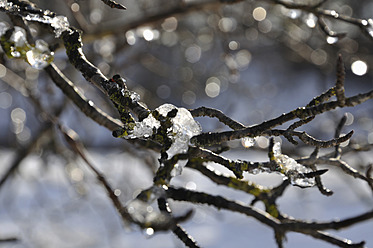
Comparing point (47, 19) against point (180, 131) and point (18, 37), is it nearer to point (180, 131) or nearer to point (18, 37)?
point (18, 37)

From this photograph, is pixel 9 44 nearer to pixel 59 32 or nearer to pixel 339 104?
pixel 59 32

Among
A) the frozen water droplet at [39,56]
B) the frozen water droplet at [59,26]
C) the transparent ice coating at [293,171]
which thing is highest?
the frozen water droplet at [59,26]

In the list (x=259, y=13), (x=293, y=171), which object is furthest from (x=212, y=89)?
(x=293, y=171)

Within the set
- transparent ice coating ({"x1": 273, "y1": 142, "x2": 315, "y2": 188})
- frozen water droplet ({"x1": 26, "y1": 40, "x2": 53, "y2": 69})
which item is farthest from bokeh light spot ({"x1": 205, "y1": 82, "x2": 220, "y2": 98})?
transparent ice coating ({"x1": 273, "y1": 142, "x2": 315, "y2": 188})

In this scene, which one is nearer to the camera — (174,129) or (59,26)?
(174,129)

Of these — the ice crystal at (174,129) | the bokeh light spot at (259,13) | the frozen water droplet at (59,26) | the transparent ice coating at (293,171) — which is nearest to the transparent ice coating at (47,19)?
the frozen water droplet at (59,26)

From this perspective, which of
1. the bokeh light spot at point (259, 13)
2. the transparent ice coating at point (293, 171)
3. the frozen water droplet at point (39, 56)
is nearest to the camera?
the transparent ice coating at point (293, 171)

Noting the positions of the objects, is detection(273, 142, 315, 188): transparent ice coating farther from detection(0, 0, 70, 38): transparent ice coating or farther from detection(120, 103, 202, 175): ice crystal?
detection(0, 0, 70, 38): transparent ice coating

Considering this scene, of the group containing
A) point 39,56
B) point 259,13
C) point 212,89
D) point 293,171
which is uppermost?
point 212,89

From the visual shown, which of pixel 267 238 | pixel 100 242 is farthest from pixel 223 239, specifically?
pixel 100 242

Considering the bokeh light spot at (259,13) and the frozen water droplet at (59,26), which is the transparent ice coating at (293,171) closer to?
the frozen water droplet at (59,26)

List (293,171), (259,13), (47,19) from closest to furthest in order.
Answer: (293,171) < (47,19) < (259,13)
